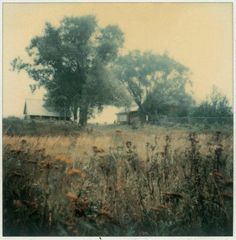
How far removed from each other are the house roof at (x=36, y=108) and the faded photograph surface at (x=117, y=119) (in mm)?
27

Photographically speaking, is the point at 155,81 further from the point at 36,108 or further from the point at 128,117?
the point at 36,108

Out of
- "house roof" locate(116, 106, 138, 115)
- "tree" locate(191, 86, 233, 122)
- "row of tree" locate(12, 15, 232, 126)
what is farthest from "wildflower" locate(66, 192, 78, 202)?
"tree" locate(191, 86, 233, 122)

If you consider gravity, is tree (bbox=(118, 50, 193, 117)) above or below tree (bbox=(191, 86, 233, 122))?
above

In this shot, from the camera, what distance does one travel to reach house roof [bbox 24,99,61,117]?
659 cm

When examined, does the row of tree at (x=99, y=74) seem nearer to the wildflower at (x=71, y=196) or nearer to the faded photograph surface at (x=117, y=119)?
the faded photograph surface at (x=117, y=119)

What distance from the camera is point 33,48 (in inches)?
265

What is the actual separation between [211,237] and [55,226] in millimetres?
2548

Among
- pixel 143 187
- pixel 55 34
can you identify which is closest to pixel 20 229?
pixel 143 187

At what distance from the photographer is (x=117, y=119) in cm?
721

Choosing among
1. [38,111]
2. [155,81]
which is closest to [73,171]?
[38,111]

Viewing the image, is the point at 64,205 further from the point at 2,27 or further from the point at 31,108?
the point at 2,27

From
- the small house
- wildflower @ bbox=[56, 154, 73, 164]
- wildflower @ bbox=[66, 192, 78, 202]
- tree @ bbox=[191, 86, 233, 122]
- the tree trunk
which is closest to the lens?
wildflower @ bbox=[66, 192, 78, 202]

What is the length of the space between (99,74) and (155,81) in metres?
1.25

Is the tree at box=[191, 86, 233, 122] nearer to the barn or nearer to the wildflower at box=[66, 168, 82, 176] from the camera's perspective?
the wildflower at box=[66, 168, 82, 176]
